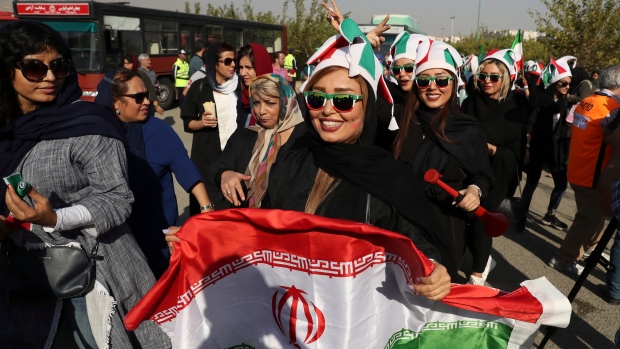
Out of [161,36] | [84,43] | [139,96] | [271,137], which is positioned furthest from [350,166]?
[161,36]

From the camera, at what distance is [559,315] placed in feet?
6.31

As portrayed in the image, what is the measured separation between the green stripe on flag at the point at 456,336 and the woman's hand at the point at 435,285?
11.2 inches

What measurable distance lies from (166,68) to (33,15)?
454 cm

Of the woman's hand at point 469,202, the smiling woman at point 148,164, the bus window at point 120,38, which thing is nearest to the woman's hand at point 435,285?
the woman's hand at point 469,202

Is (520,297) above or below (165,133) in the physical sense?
below

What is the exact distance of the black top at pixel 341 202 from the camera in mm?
2008

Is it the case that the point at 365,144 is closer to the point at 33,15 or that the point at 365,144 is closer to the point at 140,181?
the point at 140,181

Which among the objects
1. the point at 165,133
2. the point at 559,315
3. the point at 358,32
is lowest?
the point at 559,315

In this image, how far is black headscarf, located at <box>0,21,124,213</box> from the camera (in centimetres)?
215

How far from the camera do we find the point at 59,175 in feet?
7.09

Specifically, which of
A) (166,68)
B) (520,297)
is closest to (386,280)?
(520,297)

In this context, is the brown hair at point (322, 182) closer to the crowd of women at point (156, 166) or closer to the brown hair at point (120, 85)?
the crowd of women at point (156, 166)

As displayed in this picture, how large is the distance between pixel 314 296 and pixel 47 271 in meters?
1.16

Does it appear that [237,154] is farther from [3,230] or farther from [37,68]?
[3,230]
